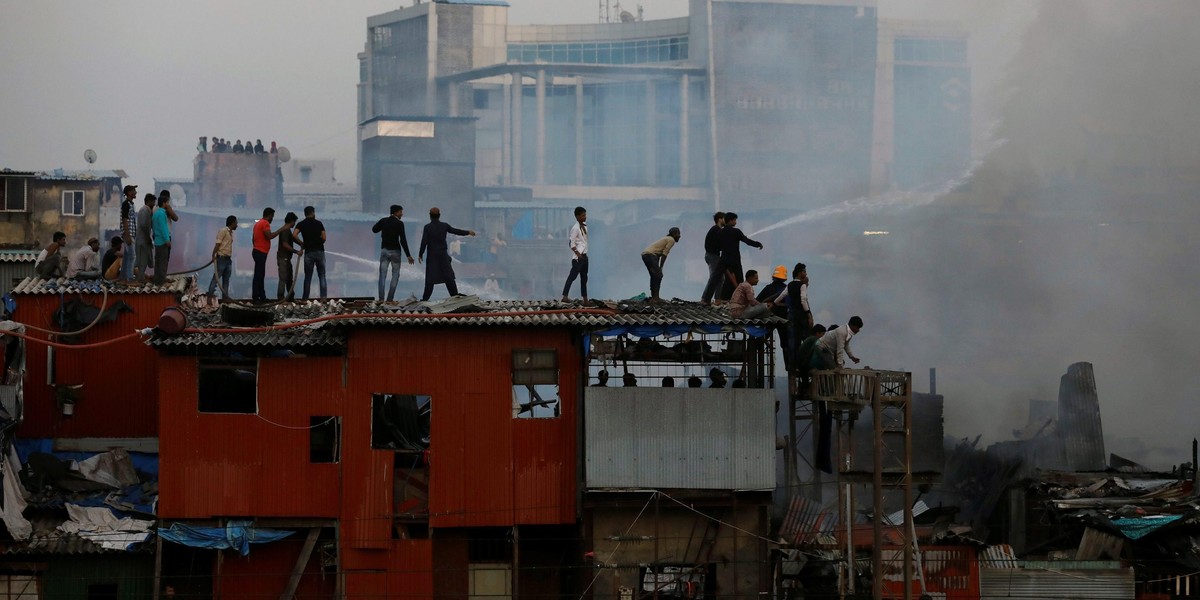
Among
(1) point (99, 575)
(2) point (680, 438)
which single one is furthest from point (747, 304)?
(1) point (99, 575)

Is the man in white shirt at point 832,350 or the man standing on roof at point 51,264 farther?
the man standing on roof at point 51,264

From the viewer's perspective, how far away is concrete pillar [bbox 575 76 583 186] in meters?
95.9

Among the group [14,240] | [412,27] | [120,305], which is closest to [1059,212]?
[14,240]

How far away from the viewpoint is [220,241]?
25562mm

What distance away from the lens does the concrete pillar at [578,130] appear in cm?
9588

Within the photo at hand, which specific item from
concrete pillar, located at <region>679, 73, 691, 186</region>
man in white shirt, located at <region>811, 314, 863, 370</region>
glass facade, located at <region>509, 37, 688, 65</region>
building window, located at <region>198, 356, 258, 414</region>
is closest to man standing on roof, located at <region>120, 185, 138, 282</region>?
building window, located at <region>198, 356, 258, 414</region>

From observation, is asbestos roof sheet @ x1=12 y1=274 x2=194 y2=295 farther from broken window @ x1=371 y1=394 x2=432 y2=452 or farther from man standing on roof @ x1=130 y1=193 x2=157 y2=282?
broken window @ x1=371 y1=394 x2=432 y2=452

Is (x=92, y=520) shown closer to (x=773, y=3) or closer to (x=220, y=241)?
(x=220, y=241)

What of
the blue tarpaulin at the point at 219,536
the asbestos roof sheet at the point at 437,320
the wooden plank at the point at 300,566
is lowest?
the wooden plank at the point at 300,566

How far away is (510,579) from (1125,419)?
89.9ft

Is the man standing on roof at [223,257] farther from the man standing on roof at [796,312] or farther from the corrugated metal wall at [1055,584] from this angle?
the corrugated metal wall at [1055,584]

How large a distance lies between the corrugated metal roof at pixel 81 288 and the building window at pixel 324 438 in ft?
12.2

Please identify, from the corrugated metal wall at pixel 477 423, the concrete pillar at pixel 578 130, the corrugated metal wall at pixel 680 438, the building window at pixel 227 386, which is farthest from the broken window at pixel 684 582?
the concrete pillar at pixel 578 130

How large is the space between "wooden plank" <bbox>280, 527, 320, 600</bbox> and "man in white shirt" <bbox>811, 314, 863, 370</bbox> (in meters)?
7.51
